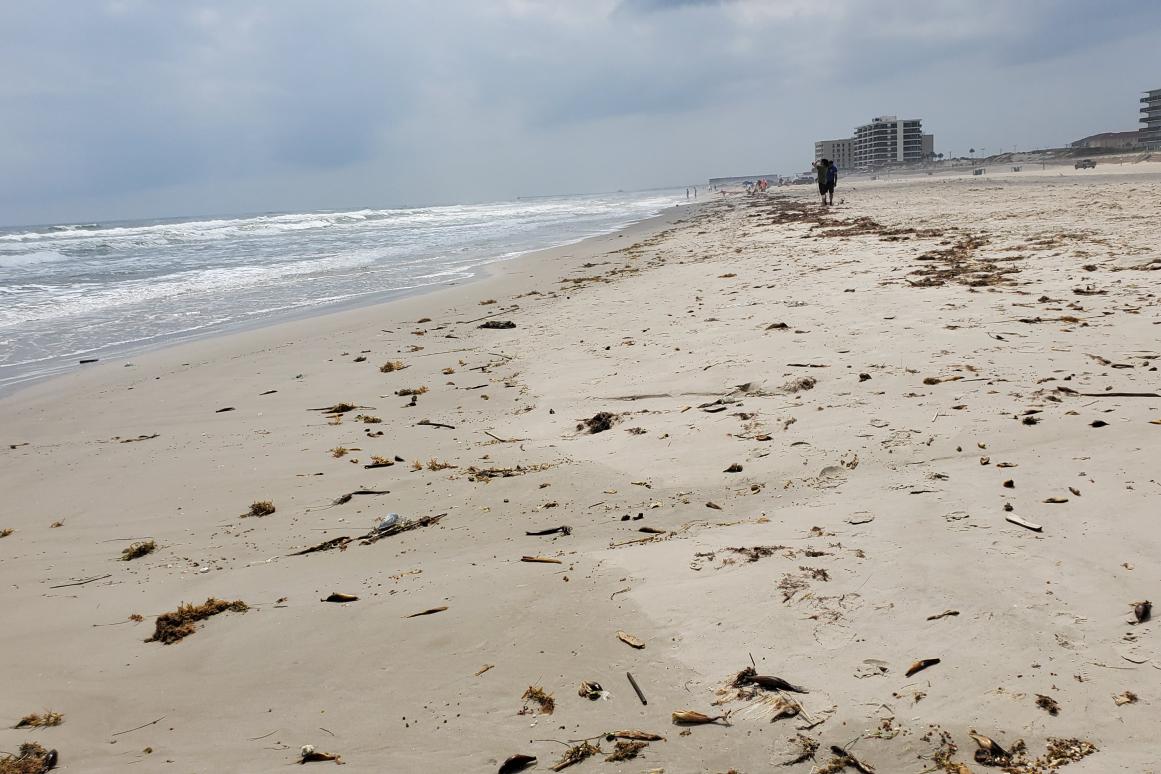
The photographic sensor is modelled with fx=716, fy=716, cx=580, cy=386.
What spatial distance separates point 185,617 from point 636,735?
2.05 m

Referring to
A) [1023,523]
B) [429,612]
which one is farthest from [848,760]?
[429,612]

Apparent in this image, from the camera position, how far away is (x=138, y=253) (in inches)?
1163

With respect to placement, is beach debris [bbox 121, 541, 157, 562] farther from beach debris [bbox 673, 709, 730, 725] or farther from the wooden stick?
beach debris [bbox 673, 709, 730, 725]

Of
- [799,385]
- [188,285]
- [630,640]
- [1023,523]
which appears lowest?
[630,640]

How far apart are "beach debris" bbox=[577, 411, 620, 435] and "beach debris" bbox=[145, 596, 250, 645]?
2367 millimetres

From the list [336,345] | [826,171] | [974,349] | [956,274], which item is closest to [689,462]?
[974,349]

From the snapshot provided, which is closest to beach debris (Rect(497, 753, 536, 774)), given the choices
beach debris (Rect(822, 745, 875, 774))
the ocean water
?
beach debris (Rect(822, 745, 875, 774))

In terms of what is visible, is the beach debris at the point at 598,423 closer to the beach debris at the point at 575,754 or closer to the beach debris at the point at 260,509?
the beach debris at the point at 260,509

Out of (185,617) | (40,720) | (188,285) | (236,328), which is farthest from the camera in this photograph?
(188,285)

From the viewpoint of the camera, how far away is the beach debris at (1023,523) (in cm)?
272

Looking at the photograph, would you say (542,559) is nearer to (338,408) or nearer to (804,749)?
(804,749)

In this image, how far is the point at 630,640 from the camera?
7.99 ft

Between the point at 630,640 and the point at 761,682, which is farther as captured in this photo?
the point at 630,640

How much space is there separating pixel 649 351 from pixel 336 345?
424 centimetres
